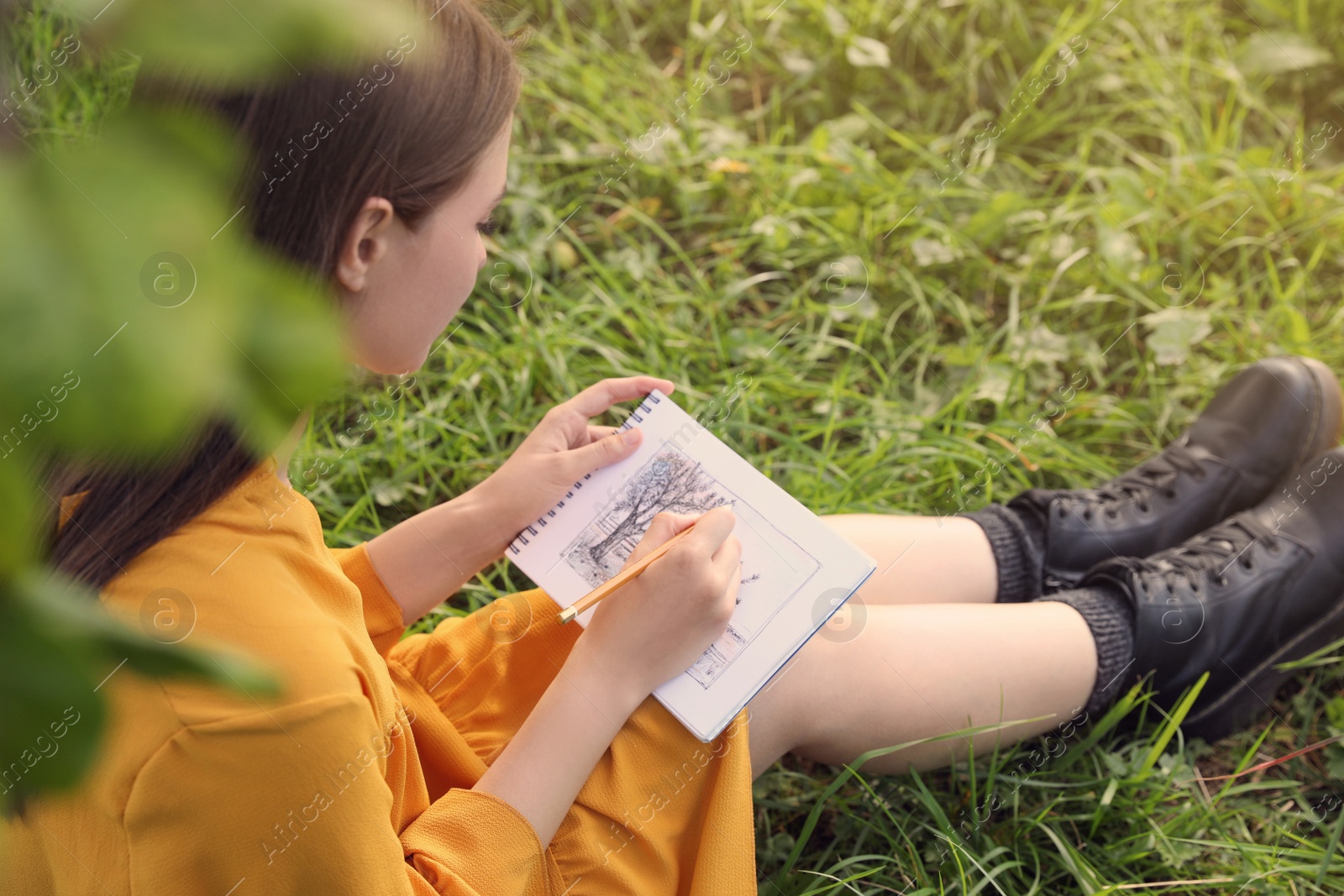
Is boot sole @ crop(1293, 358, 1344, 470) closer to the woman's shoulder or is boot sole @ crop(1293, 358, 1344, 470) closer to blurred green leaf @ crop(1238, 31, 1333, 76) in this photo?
blurred green leaf @ crop(1238, 31, 1333, 76)

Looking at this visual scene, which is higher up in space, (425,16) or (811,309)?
(425,16)

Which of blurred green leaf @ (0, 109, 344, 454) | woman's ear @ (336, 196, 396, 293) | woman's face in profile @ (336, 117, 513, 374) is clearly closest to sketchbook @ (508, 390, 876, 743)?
woman's face in profile @ (336, 117, 513, 374)

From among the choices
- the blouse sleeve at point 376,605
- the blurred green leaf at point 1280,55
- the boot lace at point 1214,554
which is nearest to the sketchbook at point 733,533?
the blouse sleeve at point 376,605

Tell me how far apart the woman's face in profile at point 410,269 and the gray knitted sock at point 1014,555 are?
2.80 feet

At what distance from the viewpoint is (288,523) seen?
849 mm

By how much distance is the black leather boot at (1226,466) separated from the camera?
150cm

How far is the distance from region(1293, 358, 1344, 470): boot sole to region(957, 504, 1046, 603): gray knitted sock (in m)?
0.50

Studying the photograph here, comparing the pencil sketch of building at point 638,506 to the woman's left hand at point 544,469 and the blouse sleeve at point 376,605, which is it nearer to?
the woman's left hand at point 544,469

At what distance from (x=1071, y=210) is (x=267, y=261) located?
2.06m

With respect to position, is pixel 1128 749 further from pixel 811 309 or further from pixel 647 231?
pixel 647 231

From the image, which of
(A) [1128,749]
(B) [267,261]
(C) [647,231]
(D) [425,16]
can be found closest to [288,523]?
(D) [425,16]

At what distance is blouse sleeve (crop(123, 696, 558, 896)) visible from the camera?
71 cm

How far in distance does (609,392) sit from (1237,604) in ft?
3.06

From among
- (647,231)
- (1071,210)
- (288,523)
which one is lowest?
(1071,210)
